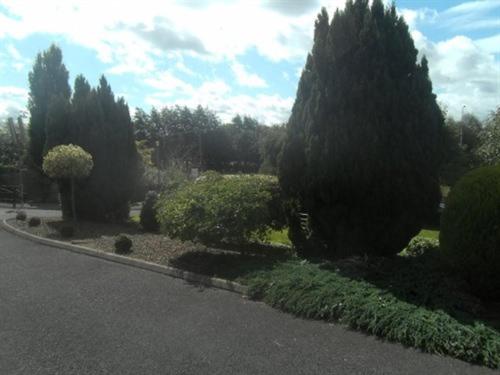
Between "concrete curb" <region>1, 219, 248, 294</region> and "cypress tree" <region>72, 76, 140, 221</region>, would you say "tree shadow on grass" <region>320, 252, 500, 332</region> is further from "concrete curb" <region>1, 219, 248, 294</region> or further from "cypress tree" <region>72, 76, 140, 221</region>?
"cypress tree" <region>72, 76, 140, 221</region>

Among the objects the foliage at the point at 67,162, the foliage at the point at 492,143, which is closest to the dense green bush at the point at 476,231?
the foliage at the point at 492,143

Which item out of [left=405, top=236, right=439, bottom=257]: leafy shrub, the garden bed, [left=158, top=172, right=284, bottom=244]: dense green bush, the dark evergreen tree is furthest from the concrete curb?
the dark evergreen tree

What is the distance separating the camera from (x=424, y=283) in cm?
586

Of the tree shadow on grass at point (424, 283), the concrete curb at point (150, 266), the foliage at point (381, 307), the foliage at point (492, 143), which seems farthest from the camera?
the foliage at point (492, 143)

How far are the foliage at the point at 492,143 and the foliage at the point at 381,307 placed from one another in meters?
7.84

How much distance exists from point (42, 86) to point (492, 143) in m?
22.1

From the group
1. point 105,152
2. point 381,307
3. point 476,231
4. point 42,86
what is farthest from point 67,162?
point 42,86

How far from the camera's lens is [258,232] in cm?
831

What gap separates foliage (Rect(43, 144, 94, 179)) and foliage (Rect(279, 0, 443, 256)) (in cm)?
773

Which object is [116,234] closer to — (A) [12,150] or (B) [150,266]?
(B) [150,266]

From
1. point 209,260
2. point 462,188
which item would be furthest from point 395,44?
point 209,260

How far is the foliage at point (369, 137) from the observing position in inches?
283

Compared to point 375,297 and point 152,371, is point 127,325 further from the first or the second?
point 375,297

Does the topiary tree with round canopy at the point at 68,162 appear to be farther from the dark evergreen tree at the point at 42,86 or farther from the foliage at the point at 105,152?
the dark evergreen tree at the point at 42,86
